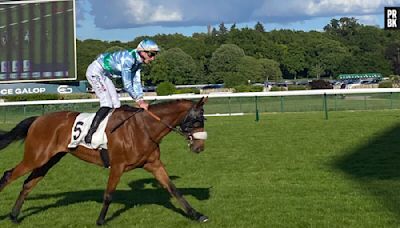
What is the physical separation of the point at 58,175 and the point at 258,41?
7412cm

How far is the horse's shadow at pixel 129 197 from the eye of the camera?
24.7ft

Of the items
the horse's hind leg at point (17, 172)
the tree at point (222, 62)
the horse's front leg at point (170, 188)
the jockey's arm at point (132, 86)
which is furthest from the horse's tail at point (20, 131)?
the tree at point (222, 62)

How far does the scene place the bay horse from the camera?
21.3ft

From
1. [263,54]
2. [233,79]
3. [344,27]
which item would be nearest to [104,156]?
[233,79]

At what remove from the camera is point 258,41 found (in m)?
83.4

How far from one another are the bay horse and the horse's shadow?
21.4 inches

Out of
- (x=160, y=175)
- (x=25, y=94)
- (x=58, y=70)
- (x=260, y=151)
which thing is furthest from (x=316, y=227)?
(x=25, y=94)

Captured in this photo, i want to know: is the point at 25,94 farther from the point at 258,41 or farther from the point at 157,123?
the point at 258,41

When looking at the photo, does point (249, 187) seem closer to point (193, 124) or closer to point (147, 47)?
point (193, 124)

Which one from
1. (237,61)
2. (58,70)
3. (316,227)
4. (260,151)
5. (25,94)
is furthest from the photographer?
(237,61)

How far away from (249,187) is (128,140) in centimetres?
270

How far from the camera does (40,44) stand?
76.5ft

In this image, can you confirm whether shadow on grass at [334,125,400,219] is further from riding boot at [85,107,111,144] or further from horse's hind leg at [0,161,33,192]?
horse's hind leg at [0,161,33,192]

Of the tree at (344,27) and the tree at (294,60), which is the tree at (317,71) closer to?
the tree at (294,60)
